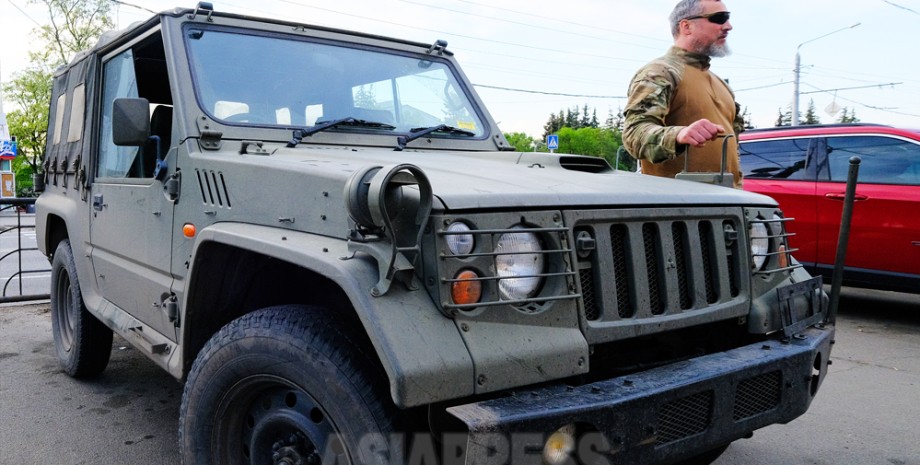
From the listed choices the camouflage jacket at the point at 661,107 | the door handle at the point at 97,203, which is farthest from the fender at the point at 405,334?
the door handle at the point at 97,203

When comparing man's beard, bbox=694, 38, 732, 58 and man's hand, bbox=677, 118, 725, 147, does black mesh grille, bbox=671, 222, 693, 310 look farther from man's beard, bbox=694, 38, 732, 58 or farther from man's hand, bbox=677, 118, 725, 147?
man's beard, bbox=694, 38, 732, 58

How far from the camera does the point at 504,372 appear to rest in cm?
185

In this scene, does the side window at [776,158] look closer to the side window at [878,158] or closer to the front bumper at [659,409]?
the side window at [878,158]

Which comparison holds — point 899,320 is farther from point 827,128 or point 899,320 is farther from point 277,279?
point 277,279

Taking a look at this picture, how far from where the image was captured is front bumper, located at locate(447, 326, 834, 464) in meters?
1.75

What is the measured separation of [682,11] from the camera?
12.8ft

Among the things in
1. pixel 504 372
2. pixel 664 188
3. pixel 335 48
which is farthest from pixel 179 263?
pixel 664 188

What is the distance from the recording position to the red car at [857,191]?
624 cm

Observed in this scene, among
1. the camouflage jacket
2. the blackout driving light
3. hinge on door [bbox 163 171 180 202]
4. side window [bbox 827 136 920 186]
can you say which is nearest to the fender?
the blackout driving light

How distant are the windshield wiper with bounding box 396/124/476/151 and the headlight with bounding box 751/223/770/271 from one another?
1570mm

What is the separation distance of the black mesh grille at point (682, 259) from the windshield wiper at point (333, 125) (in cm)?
156

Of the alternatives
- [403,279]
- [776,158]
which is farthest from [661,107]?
[776,158]

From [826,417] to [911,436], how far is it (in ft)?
1.34

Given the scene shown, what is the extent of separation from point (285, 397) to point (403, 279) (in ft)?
2.25
